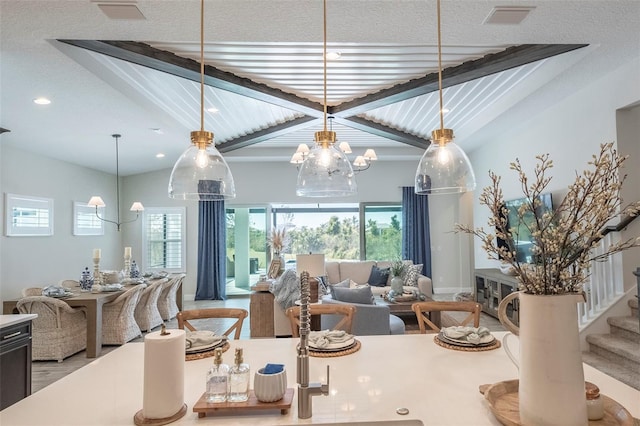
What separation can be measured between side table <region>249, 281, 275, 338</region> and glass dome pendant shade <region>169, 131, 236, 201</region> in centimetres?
325

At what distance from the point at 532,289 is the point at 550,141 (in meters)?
4.83

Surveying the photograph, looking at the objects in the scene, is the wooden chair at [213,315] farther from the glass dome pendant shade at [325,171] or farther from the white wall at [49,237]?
the white wall at [49,237]

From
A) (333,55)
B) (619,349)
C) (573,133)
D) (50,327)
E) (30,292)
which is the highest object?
(333,55)

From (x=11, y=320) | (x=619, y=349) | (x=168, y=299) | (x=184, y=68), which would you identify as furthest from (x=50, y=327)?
(x=619, y=349)

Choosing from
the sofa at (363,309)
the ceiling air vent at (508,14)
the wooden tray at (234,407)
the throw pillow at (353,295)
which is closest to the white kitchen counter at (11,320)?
the wooden tray at (234,407)

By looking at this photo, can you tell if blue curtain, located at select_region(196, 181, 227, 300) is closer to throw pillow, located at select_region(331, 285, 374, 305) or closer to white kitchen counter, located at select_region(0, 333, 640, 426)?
throw pillow, located at select_region(331, 285, 374, 305)

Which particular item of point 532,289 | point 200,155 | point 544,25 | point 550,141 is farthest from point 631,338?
point 200,155

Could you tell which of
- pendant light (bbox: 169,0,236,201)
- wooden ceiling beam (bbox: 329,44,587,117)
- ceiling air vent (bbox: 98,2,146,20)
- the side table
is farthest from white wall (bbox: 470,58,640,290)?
ceiling air vent (bbox: 98,2,146,20)

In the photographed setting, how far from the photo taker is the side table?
4.83m

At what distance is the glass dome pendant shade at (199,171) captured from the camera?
1683mm

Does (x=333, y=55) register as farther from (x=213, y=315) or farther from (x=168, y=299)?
(x=168, y=299)

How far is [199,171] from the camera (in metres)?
1.69

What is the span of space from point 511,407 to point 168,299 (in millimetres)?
5662

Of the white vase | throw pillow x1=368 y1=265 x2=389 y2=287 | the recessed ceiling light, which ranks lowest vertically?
throw pillow x1=368 y1=265 x2=389 y2=287
